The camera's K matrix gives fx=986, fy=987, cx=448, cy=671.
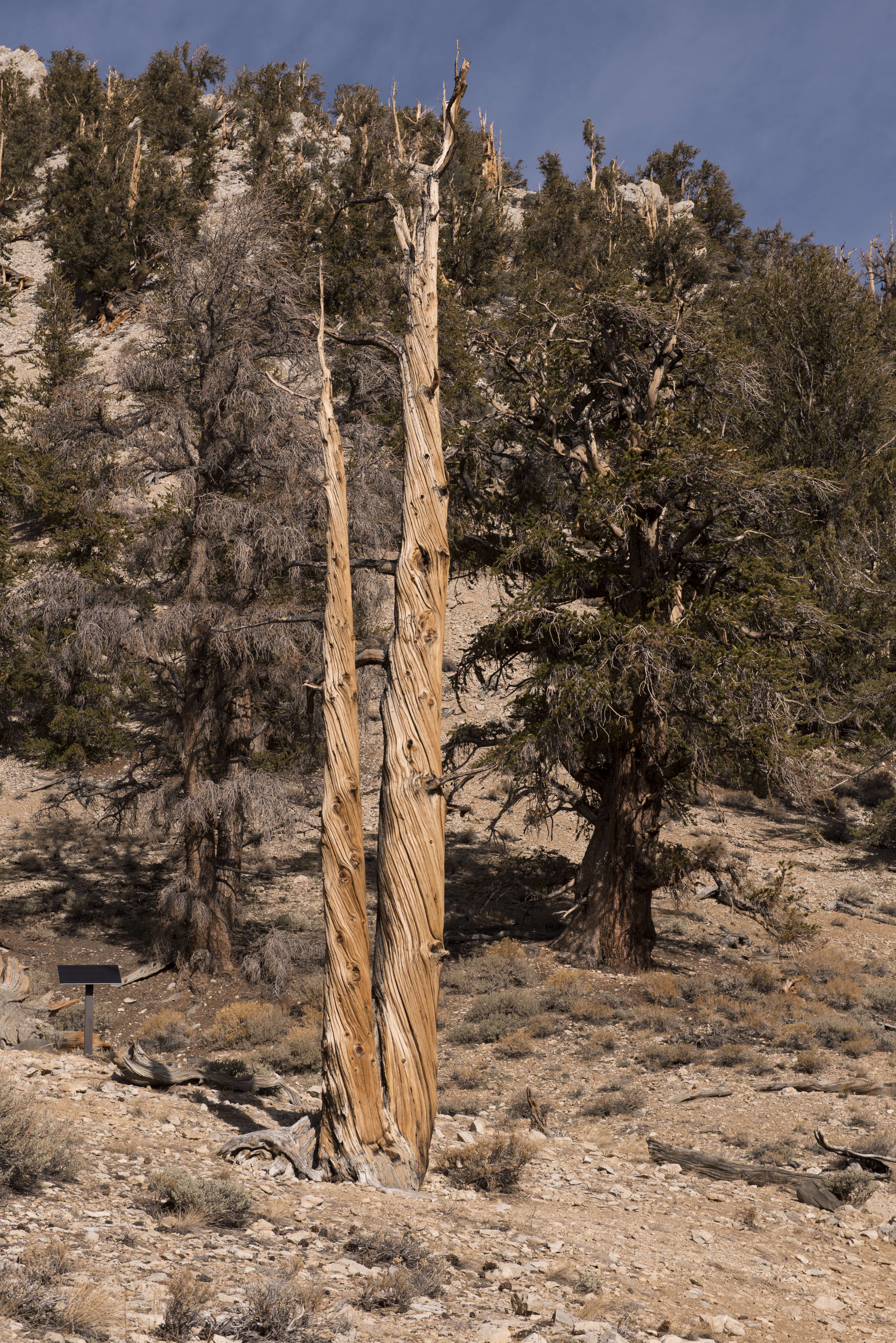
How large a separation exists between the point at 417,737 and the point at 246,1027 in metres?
6.11

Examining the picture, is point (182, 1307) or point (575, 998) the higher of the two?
point (182, 1307)

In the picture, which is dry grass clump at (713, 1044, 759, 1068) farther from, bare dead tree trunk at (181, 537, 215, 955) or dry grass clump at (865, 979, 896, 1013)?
bare dead tree trunk at (181, 537, 215, 955)

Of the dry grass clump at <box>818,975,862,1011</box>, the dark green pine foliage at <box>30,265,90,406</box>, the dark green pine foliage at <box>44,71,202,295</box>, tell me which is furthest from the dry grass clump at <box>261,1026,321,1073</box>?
the dark green pine foliage at <box>44,71,202,295</box>

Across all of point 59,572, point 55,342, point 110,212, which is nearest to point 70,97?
point 110,212

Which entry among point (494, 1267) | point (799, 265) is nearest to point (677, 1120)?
point (494, 1267)

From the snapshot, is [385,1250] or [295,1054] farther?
[295,1054]

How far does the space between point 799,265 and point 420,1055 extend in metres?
26.1

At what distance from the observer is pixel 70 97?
189 ft

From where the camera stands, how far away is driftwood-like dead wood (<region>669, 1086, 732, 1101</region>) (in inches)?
362

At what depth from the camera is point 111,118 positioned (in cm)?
5303

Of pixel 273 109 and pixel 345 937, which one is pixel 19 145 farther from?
pixel 345 937

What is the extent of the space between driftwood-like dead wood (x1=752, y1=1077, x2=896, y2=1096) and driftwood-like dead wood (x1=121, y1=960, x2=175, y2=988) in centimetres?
803

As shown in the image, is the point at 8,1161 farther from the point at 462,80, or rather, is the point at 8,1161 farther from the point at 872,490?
the point at 872,490

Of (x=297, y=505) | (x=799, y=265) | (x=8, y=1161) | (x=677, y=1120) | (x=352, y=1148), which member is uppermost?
(x=799, y=265)
